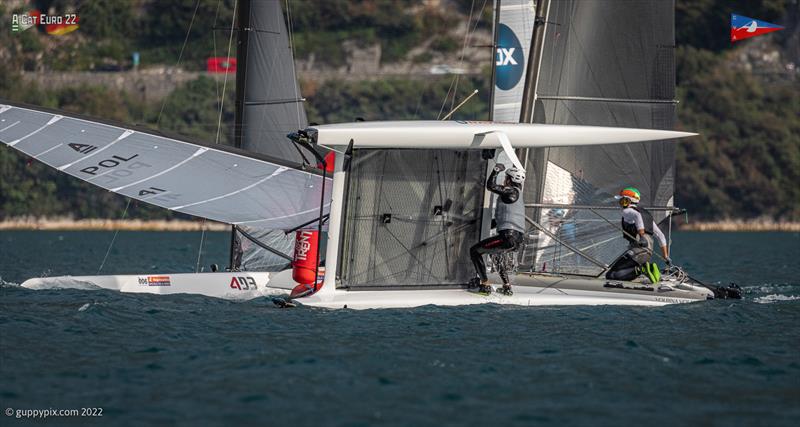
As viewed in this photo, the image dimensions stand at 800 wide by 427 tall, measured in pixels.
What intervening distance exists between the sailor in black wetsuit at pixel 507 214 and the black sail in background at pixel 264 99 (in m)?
6.00

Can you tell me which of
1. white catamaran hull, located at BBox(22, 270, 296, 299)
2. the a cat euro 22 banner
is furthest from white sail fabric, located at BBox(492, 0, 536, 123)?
white catamaran hull, located at BBox(22, 270, 296, 299)

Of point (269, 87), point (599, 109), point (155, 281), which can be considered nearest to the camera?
point (155, 281)

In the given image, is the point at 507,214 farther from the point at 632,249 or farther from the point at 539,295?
the point at 632,249

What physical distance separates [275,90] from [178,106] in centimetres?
6757

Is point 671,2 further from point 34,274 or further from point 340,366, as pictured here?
point 34,274

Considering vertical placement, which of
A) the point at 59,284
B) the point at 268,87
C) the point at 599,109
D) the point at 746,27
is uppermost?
the point at 746,27

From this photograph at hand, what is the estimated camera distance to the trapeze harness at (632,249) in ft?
64.4

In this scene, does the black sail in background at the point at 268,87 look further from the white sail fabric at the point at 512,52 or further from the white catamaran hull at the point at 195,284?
the white sail fabric at the point at 512,52

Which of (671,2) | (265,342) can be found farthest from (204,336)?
(671,2)

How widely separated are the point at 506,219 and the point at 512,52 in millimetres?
7759

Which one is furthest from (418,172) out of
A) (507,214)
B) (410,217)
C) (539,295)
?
(539,295)

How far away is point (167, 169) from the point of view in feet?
60.3

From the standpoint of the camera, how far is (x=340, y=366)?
13555 mm

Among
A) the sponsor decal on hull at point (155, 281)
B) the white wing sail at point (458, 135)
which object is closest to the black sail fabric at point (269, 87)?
the sponsor decal on hull at point (155, 281)
